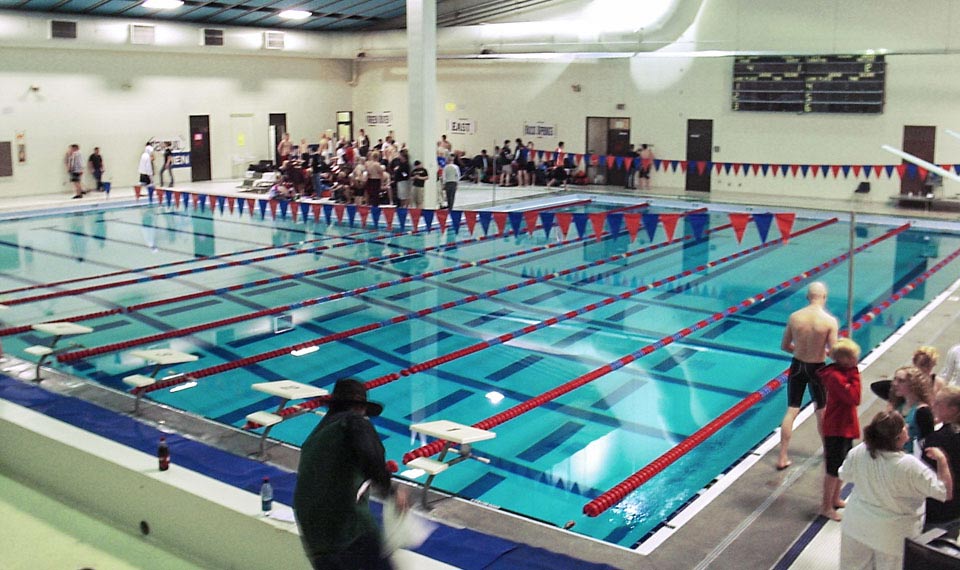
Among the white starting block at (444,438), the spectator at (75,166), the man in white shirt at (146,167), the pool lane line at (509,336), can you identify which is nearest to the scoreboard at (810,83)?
the pool lane line at (509,336)

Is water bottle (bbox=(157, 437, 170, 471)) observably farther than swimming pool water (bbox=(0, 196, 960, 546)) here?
No

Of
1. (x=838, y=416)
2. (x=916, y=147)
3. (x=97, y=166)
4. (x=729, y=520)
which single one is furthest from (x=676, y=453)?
(x=97, y=166)

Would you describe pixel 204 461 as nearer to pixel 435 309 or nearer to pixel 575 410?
pixel 575 410

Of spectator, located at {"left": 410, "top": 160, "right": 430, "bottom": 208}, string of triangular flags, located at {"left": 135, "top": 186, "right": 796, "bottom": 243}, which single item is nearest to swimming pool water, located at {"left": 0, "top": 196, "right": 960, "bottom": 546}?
string of triangular flags, located at {"left": 135, "top": 186, "right": 796, "bottom": 243}

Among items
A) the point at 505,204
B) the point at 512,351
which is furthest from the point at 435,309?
the point at 505,204

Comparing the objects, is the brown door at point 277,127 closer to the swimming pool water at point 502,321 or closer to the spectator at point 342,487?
→ the swimming pool water at point 502,321

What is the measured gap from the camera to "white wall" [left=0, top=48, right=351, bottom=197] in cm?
2116

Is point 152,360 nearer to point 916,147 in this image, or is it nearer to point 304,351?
point 304,351

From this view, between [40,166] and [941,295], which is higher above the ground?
[40,166]

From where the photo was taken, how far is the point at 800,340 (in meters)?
5.97

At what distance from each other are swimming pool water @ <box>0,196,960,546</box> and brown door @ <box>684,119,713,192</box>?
193 inches

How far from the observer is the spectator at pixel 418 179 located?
1761 cm

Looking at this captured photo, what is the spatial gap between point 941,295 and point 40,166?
63.3 ft

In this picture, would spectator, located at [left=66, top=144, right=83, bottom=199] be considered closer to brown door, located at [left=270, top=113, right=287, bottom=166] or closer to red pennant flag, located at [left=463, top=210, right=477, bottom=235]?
brown door, located at [left=270, top=113, right=287, bottom=166]
